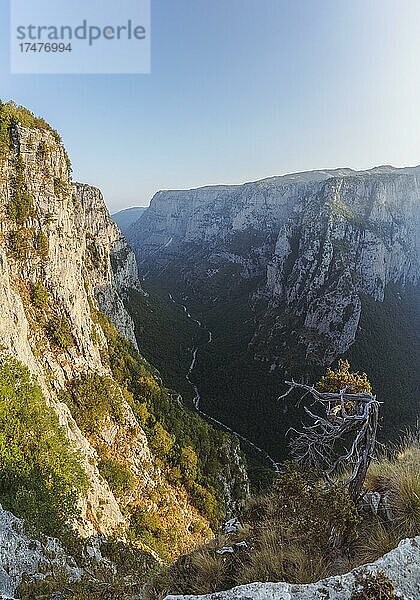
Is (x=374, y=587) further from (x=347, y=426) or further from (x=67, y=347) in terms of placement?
(x=67, y=347)

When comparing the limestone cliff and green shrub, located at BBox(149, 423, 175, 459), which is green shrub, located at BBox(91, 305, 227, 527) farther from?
the limestone cliff

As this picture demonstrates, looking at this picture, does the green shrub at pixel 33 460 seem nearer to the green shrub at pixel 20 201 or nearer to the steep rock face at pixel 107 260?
the green shrub at pixel 20 201

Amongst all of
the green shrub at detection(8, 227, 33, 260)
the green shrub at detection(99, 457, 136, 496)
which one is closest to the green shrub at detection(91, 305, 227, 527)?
the green shrub at detection(99, 457, 136, 496)

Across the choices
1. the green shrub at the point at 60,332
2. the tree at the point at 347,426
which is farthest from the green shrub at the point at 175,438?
the tree at the point at 347,426

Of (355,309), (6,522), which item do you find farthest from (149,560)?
(355,309)

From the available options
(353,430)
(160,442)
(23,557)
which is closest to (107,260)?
(160,442)

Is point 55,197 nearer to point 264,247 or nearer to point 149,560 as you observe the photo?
point 149,560
